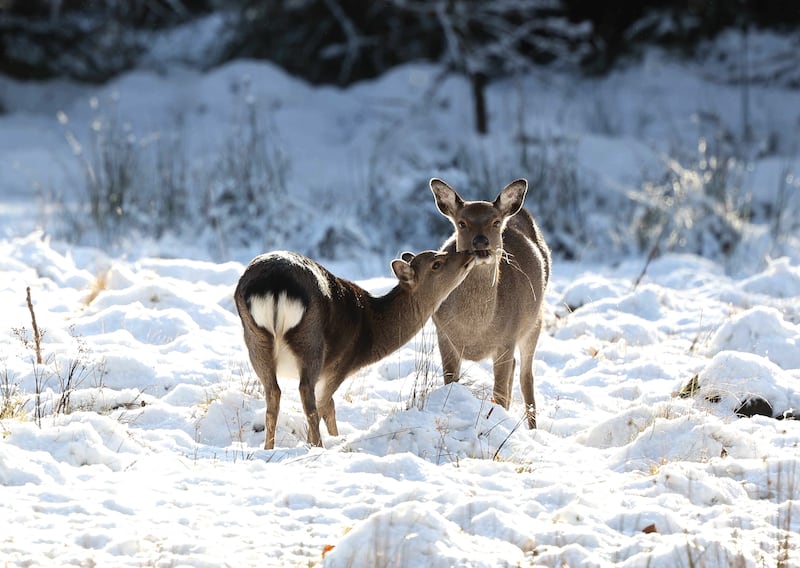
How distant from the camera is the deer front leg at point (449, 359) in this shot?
21.4 ft

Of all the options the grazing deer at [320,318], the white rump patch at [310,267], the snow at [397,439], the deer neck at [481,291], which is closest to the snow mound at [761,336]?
the snow at [397,439]

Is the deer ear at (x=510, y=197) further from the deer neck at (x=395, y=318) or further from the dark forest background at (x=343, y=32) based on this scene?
the dark forest background at (x=343, y=32)

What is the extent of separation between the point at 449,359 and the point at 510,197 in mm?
1029

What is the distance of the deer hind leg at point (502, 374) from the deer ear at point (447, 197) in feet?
2.98

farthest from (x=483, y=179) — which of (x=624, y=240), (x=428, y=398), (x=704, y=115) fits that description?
(x=428, y=398)

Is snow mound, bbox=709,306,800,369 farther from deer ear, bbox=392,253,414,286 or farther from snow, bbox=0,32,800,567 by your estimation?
deer ear, bbox=392,253,414,286

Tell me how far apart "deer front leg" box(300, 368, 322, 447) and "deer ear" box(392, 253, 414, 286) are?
107 cm

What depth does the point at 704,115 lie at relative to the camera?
59.7ft

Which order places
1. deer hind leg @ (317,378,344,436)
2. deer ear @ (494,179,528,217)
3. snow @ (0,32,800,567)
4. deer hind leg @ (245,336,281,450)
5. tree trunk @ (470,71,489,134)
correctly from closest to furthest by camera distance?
snow @ (0,32,800,567), deer hind leg @ (245,336,281,450), deer hind leg @ (317,378,344,436), deer ear @ (494,179,528,217), tree trunk @ (470,71,489,134)

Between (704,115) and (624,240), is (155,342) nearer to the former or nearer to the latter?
(624,240)

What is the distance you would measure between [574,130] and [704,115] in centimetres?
230

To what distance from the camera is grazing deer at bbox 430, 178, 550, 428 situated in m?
6.47

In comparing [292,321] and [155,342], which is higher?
[292,321]

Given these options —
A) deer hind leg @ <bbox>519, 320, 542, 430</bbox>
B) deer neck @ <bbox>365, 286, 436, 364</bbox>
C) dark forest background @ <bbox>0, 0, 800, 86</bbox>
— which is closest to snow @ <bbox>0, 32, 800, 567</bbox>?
deer hind leg @ <bbox>519, 320, 542, 430</bbox>
